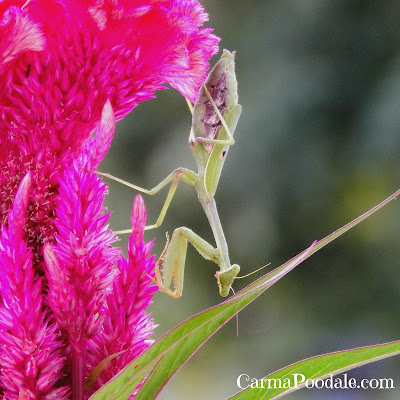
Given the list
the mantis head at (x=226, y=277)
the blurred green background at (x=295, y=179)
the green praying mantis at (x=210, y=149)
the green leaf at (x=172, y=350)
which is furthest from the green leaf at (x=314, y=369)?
the blurred green background at (x=295, y=179)

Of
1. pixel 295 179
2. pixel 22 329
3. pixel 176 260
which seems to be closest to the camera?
pixel 22 329

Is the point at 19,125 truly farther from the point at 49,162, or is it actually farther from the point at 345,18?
the point at 345,18

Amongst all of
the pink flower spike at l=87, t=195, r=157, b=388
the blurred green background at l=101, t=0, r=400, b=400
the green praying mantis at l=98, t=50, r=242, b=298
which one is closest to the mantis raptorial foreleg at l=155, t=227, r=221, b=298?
the green praying mantis at l=98, t=50, r=242, b=298

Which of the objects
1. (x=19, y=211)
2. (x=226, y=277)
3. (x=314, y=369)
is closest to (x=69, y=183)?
(x=19, y=211)

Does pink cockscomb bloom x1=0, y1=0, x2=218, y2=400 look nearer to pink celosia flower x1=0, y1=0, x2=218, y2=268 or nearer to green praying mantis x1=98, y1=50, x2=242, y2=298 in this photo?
pink celosia flower x1=0, y1=0, x2=218, y2=268

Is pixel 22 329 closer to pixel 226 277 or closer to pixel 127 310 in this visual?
pixel 127 310

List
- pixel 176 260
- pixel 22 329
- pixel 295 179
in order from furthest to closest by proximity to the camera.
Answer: pixel 295 179
pixel 176 260
pixel 22 329
